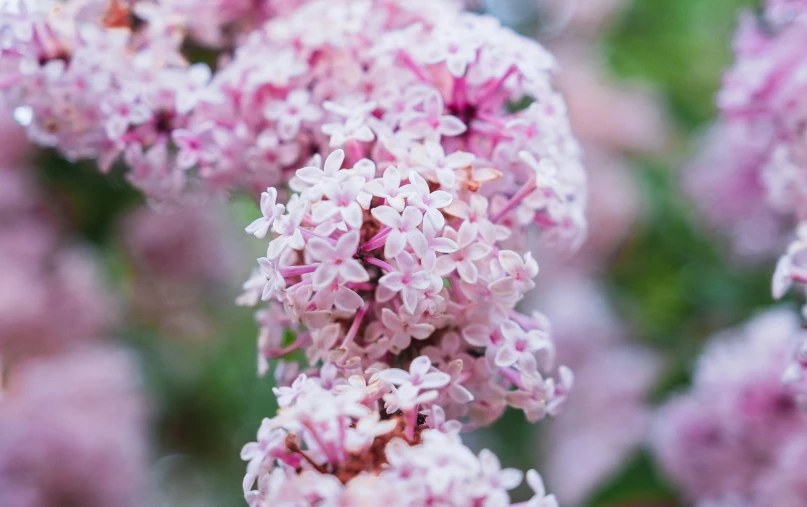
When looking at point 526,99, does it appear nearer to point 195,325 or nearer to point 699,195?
point 699,195

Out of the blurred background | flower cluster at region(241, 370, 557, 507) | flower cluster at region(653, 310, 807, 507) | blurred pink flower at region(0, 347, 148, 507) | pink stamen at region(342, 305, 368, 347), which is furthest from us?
the blurred background

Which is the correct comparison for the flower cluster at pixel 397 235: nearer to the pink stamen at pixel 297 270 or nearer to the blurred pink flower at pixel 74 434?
the pink stamen at pixel 297 270

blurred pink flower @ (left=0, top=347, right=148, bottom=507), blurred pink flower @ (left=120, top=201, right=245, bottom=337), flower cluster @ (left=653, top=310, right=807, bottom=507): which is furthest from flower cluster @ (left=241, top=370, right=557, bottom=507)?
blurred pink flower @ (left=120, top=201, right=245, bottom=337)

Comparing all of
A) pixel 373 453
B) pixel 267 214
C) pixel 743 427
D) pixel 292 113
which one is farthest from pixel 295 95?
pixel 743 427

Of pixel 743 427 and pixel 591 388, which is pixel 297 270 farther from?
pixel 591 388

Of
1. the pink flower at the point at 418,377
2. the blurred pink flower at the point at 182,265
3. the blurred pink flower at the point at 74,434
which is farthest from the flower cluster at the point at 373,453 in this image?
the blurred pink flower at the point at 182,265

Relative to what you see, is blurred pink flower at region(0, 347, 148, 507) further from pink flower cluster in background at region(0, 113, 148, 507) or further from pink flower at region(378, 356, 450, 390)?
pink flower at region(378, 356, 450, 390)
